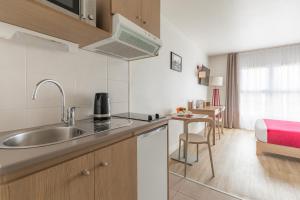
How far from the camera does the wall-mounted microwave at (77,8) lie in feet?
2.63

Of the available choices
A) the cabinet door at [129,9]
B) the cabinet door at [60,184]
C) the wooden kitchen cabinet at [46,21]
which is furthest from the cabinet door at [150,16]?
the cabinet door at [60,184]

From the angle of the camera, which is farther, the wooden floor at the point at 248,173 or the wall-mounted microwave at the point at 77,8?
the wooden floor at the point at 248,173

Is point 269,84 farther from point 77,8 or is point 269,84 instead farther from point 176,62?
point 77,8

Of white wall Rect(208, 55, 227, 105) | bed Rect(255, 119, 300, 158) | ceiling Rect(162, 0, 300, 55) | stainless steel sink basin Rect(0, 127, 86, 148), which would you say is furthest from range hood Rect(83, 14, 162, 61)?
white wall Rect(208, 55, 227, 105)

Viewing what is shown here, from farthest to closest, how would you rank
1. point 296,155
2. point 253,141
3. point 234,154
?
point 253,141 < point 234,154 < point 296,155

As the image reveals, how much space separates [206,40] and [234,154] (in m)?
2.70

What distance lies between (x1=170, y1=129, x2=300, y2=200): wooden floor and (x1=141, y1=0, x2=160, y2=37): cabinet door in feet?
6.23

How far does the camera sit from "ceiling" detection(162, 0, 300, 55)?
222 centimetres

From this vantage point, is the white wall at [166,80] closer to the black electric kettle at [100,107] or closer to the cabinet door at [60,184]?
the black electric kettle at [100,107]

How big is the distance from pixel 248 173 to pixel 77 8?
2.70 m

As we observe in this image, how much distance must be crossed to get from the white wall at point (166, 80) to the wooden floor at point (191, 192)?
3.14 feet

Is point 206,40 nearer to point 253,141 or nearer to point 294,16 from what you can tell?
point 294,16

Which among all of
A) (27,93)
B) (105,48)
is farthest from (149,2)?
(27,93)

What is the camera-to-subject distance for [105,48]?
4.32 ft
